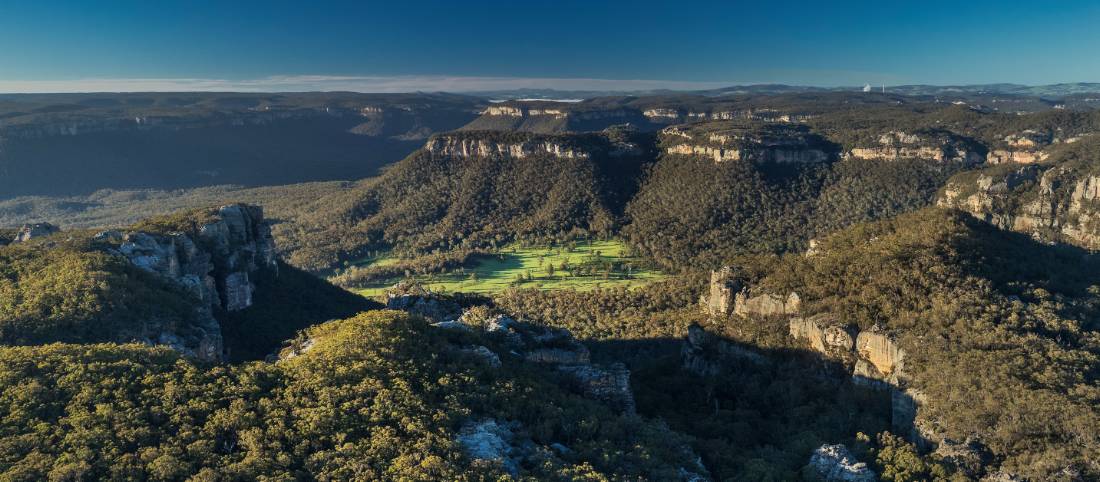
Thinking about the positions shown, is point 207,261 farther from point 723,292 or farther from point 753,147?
point 753,147

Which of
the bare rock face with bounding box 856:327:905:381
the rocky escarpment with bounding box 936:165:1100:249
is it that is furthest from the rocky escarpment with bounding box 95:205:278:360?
the rocky escarpment with bounding box 936:165:1100:249

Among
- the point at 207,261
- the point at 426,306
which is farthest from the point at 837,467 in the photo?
the point at 207,261

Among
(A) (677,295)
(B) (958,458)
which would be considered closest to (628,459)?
(B) (958,458)

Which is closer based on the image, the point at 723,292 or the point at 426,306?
the point at 723,292

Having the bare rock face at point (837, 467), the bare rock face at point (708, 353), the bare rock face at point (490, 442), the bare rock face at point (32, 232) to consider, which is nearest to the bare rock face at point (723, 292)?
the bare rock face at point (708, 353)

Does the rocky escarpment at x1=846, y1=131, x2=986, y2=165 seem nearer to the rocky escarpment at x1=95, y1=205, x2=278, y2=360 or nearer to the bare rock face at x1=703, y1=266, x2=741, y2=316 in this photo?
the bare rock face at x1=703, y1=266, x2=741, y2=316

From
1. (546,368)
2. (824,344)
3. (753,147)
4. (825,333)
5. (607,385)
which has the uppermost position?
(753,147)
